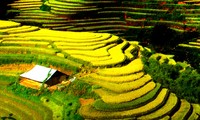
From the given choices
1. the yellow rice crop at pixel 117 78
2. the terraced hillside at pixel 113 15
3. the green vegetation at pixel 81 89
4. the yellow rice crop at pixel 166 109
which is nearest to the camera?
the yellow rice crop at pixel 166 109

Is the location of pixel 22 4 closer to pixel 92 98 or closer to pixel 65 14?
pixel 65 14

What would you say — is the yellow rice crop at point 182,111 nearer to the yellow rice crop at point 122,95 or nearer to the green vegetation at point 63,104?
the yellow rice crop at point 122,95

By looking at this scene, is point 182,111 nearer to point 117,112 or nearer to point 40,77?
point 117,112

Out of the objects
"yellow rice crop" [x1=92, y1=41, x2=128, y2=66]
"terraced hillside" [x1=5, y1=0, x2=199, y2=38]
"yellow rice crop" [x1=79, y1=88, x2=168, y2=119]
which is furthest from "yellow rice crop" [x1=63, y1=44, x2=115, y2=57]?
"terraced hillside" [x1=5, y1=0, x2=199, y2=38]

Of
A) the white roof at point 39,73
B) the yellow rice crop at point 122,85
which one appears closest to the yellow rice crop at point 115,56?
the yellow rice crop at point 122,85

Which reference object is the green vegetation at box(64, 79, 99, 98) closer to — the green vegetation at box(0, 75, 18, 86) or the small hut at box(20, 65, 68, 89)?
the small hut at box(20, 65, 68, 89)
